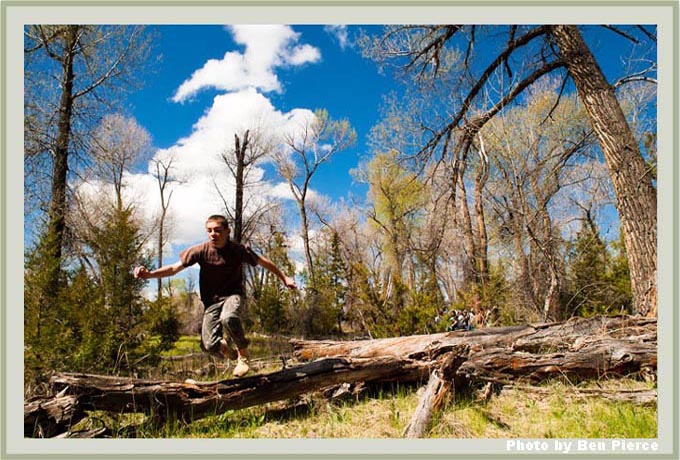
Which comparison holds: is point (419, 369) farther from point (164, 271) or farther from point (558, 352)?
point (164, 271)

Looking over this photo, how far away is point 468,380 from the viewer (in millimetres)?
4195

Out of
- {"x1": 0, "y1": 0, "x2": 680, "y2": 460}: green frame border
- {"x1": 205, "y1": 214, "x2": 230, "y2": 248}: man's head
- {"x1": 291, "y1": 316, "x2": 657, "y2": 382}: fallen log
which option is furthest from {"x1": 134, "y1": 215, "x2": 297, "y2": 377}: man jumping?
{"x1": 291, "y1": 316, "x2": 657, "y2": 382}: fallen log

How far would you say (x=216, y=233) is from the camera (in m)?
3.59

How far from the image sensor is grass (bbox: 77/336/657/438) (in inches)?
127

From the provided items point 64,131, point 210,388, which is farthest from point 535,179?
point 64,131

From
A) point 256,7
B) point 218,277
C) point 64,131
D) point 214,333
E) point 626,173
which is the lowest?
point 214,333

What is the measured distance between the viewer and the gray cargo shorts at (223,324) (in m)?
3.37

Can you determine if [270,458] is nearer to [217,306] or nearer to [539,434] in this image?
[217,306]

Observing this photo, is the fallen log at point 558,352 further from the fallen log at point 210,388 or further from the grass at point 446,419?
the fallen log at point 210,388

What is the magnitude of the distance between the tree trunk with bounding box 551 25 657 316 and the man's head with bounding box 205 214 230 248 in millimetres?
4935

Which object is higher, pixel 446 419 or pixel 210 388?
pixel 210 388

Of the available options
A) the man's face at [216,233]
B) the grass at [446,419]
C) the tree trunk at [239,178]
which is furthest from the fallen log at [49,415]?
the tree trunk at [239,178]

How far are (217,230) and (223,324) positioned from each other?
0.84 meters

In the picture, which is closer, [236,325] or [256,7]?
[256,7]
